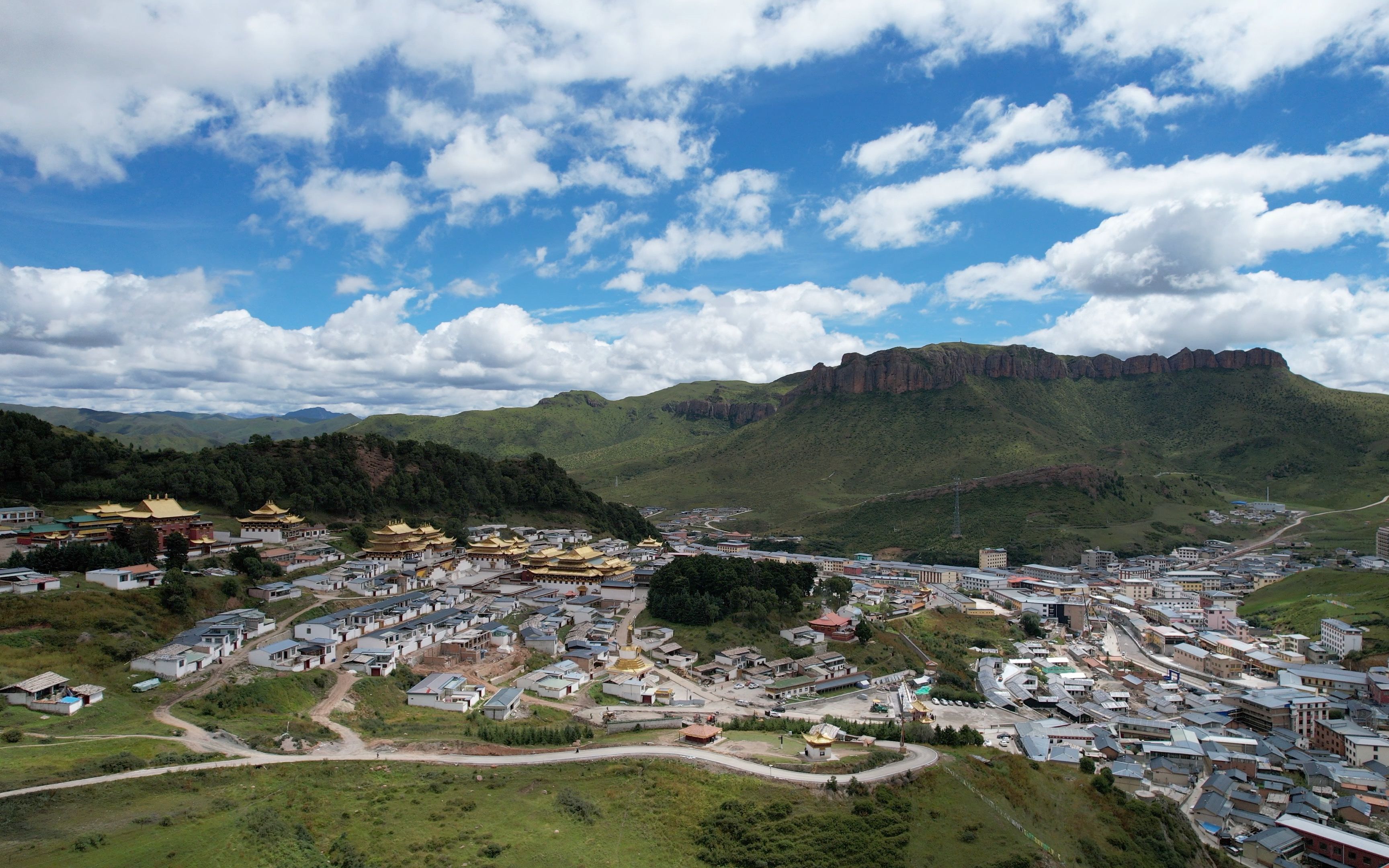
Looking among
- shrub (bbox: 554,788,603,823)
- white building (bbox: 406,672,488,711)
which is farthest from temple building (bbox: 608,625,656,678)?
shrub (bbox: 554,788,603,823)

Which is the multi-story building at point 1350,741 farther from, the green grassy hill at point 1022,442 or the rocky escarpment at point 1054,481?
the rocky escarpment at point 1054,481

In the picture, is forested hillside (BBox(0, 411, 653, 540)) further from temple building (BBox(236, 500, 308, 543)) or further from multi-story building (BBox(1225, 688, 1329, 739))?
multi-story building (BBox(1225, 688, 1329, 739))

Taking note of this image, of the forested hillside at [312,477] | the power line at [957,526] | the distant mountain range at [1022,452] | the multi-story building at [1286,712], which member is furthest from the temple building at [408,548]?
the power line at [957,526]

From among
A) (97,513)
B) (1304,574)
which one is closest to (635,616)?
(97,513)

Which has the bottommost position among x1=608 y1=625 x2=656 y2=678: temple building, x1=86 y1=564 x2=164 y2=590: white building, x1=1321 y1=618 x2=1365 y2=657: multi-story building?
x1=1321 y1=618 x2=1365 y2=657: multi-story building

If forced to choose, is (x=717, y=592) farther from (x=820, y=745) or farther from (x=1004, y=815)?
(x=1004, y=815)

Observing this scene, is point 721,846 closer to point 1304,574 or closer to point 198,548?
point 198,548

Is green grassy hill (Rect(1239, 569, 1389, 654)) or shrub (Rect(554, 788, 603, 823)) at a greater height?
shrub (Rect(554, 788, 603, 823))
